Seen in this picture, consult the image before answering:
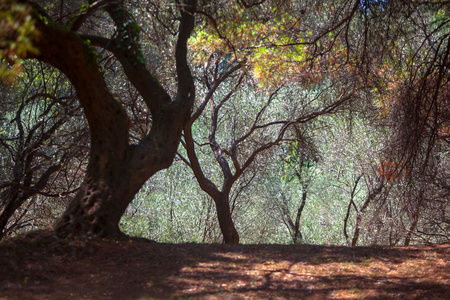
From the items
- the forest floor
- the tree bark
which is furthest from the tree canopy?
the forest floor

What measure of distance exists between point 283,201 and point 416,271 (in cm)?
1106

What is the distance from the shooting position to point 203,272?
15.7 feet

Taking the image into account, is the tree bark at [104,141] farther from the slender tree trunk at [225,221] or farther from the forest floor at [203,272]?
the slender tree trunk at [225,221]

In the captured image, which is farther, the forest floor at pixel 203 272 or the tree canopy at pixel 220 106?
the tree canopy at pixel 220 106

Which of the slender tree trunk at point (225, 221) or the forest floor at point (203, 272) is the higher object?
the slender tree trunk at point (225, 221)

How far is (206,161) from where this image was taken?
15.6 meters

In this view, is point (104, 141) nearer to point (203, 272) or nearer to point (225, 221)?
point (203, 272)

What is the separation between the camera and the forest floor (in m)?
4.16

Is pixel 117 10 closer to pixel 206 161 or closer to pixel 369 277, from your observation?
pixel 369 277

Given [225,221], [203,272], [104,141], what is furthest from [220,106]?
[203,272]

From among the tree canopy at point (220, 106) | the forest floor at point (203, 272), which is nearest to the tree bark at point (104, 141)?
the tree canopy at point (220, 106)

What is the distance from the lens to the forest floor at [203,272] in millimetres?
4156

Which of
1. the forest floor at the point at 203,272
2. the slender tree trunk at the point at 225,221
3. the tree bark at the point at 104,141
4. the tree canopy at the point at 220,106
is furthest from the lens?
the slender tree trunk at the point at 225,221

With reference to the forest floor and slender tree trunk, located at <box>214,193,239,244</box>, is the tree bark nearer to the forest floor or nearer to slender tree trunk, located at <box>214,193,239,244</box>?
the forest floor
